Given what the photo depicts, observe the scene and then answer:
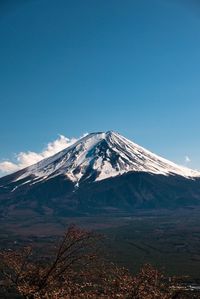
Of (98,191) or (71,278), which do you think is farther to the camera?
(98,191)

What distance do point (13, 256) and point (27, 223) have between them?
381 feet

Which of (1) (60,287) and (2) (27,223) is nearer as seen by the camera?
(1) (60,287)

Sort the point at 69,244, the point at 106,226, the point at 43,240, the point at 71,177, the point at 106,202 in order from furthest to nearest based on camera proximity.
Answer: the point at 71,177 < the point at 106,202 < the point at 106,226 < the point at 43,240 < the point at 69,244

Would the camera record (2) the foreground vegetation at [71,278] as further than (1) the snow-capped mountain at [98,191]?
No

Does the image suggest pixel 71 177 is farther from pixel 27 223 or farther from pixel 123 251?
pixel 123 251

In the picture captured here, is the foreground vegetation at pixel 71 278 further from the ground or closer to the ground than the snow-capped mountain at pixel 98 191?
closer to the ground

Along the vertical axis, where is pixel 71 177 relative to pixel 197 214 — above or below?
above

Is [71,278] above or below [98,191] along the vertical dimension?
below

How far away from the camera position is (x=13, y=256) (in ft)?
36.1

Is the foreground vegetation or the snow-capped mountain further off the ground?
the snow-capped mountain

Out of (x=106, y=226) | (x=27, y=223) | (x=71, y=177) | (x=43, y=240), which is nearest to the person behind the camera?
(x=43, y=240)

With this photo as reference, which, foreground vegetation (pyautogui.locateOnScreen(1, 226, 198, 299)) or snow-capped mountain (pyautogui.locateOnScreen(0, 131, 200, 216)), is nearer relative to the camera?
foreground vegetation (pyautogui.locateOnScreen(1, 226, 198, 299))

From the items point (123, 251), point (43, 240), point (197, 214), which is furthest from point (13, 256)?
point (197, 214)

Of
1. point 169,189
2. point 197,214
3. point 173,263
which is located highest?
point 169,189
